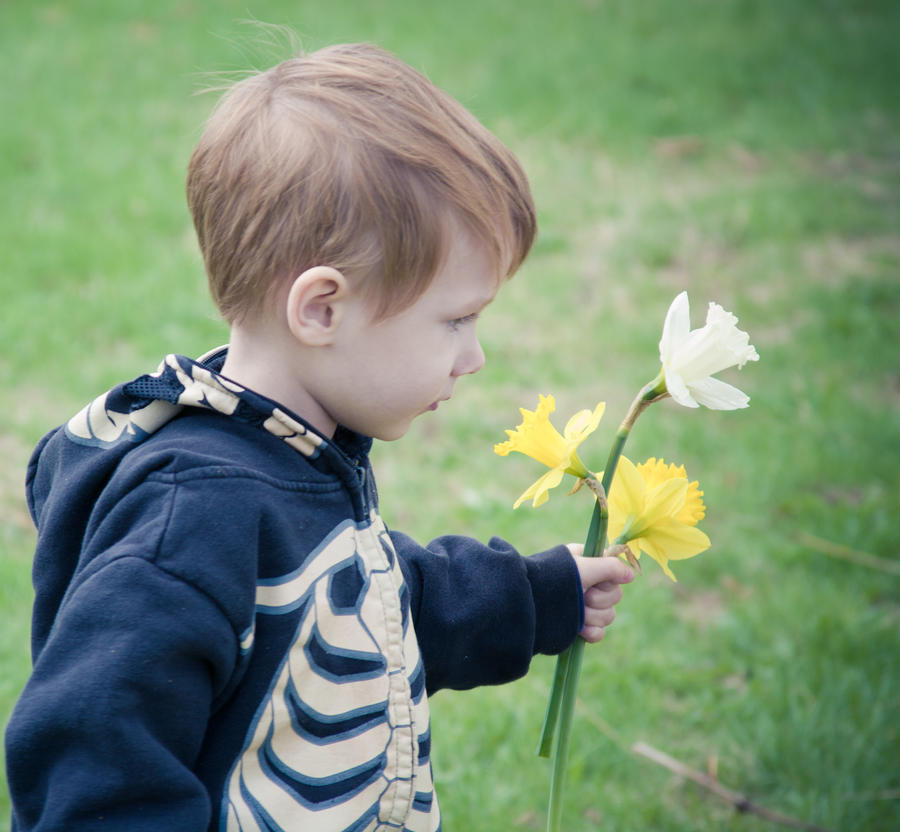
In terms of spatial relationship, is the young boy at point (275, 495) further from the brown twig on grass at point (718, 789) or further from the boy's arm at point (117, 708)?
the brown twig on grass at point (718, 789)

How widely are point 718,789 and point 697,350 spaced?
145 centimetres

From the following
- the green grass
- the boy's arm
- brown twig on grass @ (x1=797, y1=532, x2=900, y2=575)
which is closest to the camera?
the boy's arm

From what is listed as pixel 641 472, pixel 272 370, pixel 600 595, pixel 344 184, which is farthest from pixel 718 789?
pixel 344 184

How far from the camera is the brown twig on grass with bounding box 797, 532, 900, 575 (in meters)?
3.05

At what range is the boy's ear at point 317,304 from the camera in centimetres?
126

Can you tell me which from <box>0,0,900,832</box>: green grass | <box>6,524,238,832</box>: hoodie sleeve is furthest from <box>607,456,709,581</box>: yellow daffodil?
<box>0,0,900,832</box>: green grass

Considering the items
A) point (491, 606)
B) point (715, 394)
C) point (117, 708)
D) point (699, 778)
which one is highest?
point (715, 394)

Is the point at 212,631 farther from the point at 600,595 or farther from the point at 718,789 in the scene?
the point at 718,789

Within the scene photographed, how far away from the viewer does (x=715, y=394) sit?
1283 millimetres

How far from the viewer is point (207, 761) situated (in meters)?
1.23

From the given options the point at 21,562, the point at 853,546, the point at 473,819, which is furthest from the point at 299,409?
the point at 853,546

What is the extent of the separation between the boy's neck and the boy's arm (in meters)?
0.32

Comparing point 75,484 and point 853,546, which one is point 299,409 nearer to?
point 75,484

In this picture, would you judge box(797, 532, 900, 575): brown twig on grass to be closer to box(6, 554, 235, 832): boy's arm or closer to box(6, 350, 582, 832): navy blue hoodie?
box(6, 350, 582, 832): navy blue hoodie
